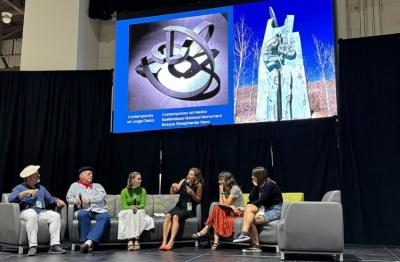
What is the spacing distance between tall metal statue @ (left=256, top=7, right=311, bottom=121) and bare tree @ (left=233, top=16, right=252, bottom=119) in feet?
0.79

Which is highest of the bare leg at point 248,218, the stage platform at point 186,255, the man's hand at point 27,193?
the man's hand at point 27,193

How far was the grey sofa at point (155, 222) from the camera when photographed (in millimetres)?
4828

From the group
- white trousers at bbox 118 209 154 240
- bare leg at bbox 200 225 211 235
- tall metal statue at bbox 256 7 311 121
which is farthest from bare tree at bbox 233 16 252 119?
white trousers at bbox 118 209 154 240

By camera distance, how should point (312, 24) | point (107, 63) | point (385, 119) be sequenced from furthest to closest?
point (107, 63), point (312, 24), point (385, 119)

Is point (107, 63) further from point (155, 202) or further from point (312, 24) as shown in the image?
point (312, 24)

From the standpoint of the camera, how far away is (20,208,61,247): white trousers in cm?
436

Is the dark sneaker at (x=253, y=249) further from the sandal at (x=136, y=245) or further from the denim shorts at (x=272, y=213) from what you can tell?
the sandal at (x=136, y=245)

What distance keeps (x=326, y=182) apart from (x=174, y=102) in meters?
2.45

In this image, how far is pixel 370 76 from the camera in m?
5.68

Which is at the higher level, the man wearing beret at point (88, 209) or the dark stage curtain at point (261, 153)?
the dark stage curtain at point (261, 153)

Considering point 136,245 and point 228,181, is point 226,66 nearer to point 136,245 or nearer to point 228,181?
point 228,181

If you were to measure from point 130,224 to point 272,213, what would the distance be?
5.02 feet

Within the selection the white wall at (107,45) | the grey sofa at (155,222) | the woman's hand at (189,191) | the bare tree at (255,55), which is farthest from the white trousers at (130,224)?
the white wall at (107,45)

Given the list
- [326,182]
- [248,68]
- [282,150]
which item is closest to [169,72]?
[248,68]
